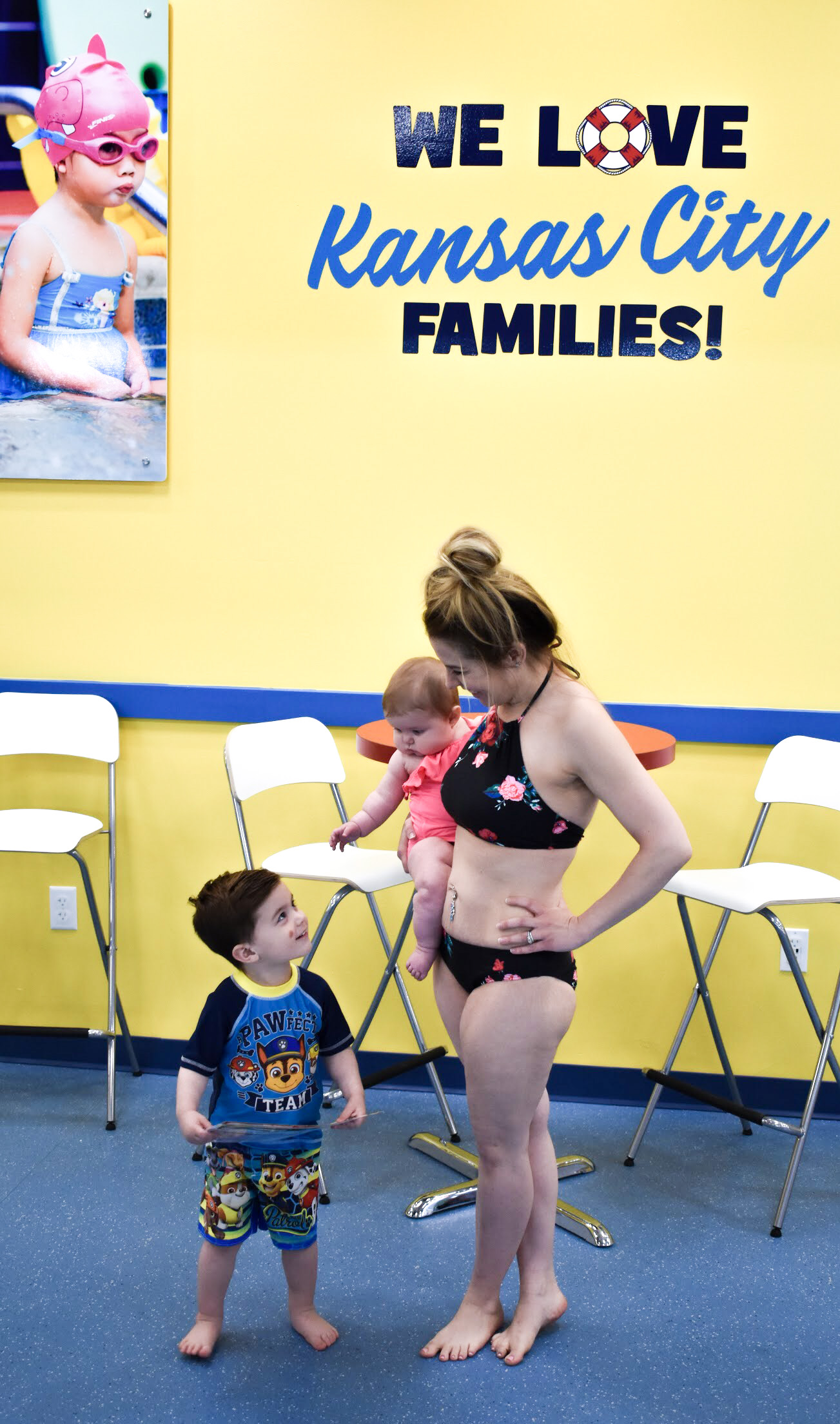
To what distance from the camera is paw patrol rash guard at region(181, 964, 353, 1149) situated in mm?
2002

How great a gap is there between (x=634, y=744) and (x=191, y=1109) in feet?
3.93

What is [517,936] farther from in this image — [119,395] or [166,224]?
[166,224]

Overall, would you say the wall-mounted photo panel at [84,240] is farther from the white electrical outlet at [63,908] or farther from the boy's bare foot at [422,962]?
the boy's bare foot at [422,962]

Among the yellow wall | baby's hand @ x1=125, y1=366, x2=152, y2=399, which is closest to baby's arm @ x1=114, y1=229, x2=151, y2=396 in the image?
baby's hand @ x1=125, y1=366, x2=152, y2=399

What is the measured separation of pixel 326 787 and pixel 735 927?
1.23m

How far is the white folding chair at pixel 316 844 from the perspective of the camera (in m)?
2.91

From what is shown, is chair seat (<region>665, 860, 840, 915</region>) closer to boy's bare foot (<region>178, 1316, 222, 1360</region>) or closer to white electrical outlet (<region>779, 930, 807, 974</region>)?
white electrical outlet (<region>779, 930, 807, 974</region>)

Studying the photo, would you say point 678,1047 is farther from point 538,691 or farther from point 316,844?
Result: point 538,691

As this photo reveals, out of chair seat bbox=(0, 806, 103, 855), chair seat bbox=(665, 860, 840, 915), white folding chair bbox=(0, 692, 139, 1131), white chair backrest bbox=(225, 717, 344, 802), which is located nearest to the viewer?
chair seat bbox=(665, 860, 840, 915)

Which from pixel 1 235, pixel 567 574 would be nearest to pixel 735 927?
pixel 567 574

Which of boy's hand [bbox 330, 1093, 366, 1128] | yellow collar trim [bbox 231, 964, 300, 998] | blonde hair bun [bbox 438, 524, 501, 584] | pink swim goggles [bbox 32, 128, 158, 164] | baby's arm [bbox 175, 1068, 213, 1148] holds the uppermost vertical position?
pink swim goggles [bbox 32, 128, 158, 164]

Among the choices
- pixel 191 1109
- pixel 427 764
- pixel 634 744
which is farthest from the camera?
pixel 634 744

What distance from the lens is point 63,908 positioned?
3.43 m

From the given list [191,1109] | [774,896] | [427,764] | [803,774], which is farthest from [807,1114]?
[191,1109]
